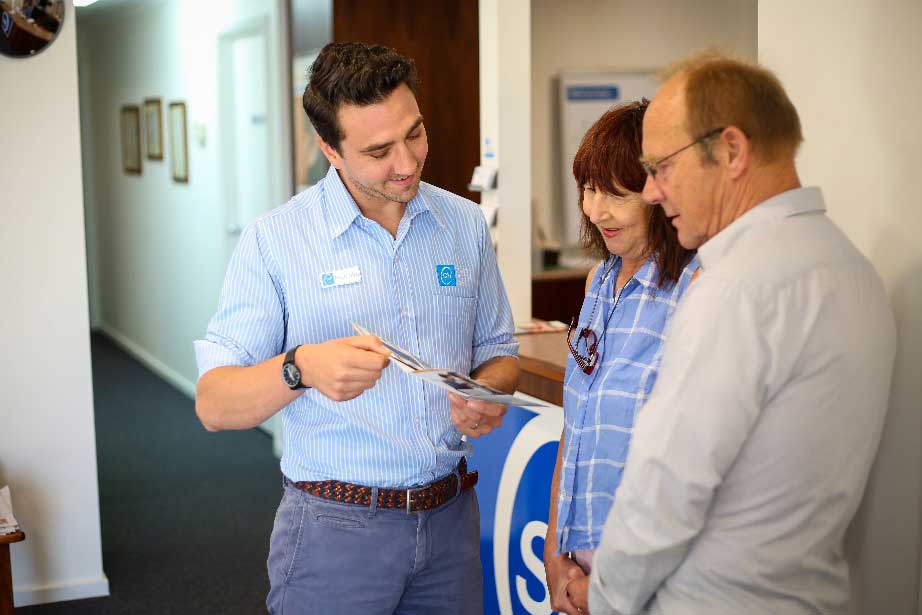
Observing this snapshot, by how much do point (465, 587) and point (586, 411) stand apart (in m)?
0.46

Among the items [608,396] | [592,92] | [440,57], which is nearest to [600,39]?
[592,92]

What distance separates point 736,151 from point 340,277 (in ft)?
2.80

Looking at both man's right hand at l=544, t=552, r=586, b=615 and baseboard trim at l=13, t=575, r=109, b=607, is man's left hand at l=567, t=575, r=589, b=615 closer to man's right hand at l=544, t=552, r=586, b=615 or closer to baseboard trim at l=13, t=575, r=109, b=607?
man's right hand at l=544, t=552, r=586, b=615

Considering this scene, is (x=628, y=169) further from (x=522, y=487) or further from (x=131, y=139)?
(x=131, y=139)

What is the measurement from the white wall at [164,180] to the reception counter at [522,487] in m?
3.26

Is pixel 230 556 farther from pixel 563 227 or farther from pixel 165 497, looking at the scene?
pixel 563 227

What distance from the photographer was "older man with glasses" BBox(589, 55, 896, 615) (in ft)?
4.56

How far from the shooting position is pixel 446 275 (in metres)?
2.12

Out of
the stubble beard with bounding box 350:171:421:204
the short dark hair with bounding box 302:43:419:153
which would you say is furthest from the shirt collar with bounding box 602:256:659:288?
the short dark hair with bounding box 302:43:419:153

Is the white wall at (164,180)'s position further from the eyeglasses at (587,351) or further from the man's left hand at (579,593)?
the man's left hand at (579,593)

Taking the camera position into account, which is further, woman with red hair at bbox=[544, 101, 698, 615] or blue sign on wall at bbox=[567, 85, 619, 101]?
blue sign on wall at bbox=[567, 85, 619, 101]

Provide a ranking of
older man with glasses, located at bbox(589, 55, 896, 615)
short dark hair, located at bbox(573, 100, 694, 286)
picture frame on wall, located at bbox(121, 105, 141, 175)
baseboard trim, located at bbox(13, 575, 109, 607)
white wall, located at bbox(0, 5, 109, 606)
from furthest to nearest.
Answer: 1. picture frame on wall, located at bbox(121, 105, 141, 175)
2. baseboard trim, located at bbox(13, 575, 109, 607)
3. white wall, located at bbox(0, 5, 109, 606)
4. short dark hair, located at bbox(573, 100, 694, 286)
5. older man with glasses, located at bbox(589, 55, 896, 615)

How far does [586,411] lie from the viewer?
193 centimetres

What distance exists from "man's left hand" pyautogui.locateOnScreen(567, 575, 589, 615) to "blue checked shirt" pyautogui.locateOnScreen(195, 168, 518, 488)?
0.34 m
